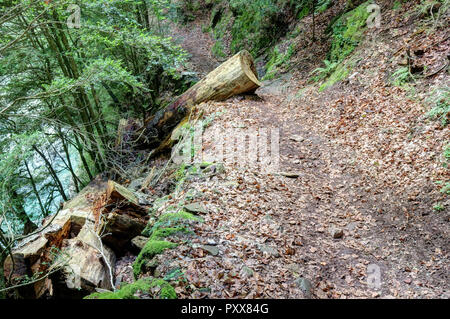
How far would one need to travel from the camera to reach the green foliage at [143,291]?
3.16 metres

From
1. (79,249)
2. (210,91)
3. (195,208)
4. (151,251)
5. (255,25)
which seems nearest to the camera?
(151,251)

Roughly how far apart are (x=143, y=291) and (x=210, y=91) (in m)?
8.48

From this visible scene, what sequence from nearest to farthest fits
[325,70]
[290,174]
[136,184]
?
[290,174] → [136,184] → [325,70]

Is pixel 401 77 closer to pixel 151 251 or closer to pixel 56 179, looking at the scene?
pixel 151 251

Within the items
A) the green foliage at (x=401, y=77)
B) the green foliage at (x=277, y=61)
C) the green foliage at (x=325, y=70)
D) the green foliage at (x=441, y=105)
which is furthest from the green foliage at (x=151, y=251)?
the green foliage at (x=277, y=61)

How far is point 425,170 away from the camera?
17.8ft

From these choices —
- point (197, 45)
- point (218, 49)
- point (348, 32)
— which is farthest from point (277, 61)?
point (197, 45)

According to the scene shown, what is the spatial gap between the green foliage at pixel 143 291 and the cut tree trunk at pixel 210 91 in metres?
7.71

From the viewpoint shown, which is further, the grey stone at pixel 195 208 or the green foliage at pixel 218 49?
the green foliage at pixel 218 49

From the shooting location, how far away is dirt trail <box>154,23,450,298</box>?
383 centimetres

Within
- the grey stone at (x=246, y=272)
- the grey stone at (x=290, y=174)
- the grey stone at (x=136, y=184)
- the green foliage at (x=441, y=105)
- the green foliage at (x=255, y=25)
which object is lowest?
the grey stone at (x=246, y=272)

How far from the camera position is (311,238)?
4.97 meters

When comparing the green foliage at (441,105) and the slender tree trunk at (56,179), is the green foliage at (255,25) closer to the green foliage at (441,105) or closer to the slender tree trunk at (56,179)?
the green foliage at (441,105)
